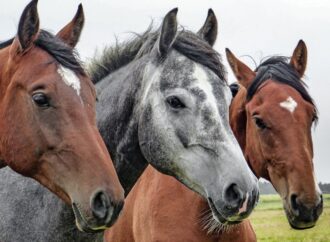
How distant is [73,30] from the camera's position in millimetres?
6074

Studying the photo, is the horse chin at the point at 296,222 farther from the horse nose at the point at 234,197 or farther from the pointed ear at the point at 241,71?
the pointed ear at the point at 241,71

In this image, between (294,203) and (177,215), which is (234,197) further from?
(177,215)

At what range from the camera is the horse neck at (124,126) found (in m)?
6.28

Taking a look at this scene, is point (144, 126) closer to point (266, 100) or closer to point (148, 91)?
point (148, 91)

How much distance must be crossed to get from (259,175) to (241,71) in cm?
143

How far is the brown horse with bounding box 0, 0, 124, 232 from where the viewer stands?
474 centimetres

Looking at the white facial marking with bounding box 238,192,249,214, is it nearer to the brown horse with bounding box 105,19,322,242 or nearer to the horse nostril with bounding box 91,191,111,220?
the horse nostril with bounding box 91,191,111,220

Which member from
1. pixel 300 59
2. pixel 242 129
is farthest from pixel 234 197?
pixel 300 59

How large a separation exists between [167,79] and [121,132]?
0.69 meters

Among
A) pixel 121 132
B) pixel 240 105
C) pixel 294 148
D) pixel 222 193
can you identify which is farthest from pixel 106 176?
pixel 240 105

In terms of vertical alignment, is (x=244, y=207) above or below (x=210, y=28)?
below

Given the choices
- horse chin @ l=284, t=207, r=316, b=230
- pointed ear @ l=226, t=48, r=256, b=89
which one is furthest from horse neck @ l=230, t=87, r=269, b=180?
horse chin @ l=284, t=207, r=316, b=230

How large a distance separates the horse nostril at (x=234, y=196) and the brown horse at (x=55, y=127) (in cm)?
107

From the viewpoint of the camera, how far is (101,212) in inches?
183
